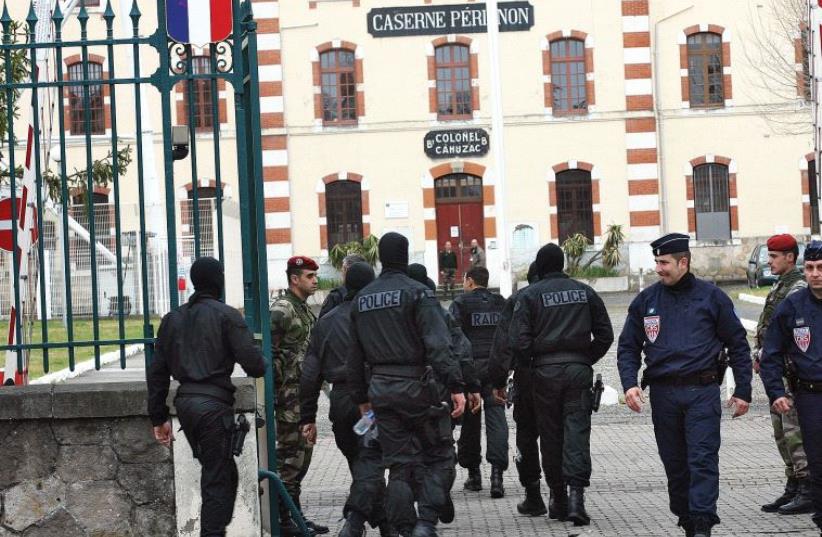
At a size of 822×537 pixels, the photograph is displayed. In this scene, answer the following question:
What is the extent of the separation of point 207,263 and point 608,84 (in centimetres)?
3362

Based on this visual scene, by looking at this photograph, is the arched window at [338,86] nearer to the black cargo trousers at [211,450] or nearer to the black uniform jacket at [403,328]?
the black uniform jacket at [403,328]

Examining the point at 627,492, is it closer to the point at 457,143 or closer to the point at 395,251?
the point at 395,251

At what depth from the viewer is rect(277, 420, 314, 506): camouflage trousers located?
966cm

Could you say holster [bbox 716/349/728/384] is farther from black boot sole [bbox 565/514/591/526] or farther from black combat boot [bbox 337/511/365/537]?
black combat boot [bbox 337/511/365/537]

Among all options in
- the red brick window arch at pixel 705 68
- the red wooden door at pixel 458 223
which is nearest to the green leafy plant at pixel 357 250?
the red wooden door at pixel 458 223

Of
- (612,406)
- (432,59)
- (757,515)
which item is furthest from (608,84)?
(757,515)

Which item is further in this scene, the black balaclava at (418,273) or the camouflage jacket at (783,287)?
the black balaclava at (418,273)

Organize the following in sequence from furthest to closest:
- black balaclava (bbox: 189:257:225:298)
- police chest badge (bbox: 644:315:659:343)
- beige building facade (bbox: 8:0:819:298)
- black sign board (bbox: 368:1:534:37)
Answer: beige building facade (bbox: 8:0:819:298) < black sign board (bbox: 368:1:534:37) < police chest badge (bbox: 644:315:659:343) < black balaclava (bbox: 189:257:225:298)

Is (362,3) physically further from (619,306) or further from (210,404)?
(210,404)

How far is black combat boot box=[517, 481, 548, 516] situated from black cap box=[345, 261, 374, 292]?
2.02 m

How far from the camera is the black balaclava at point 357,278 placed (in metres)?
9.48

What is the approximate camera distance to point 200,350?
7801mm

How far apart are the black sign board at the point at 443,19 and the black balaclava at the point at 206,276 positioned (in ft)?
108

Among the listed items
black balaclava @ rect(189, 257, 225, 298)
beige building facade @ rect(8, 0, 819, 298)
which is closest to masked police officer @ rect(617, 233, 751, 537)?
black balaclava @ rect(189, 257, 225, 298)
